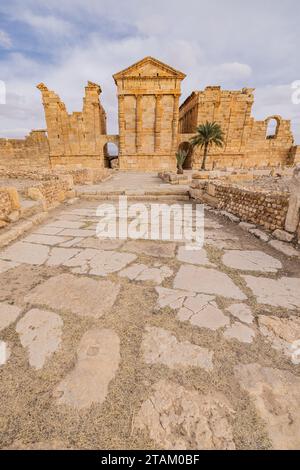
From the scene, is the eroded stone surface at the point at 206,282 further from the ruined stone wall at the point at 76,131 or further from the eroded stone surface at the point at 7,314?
the ruined stone wall at the point at 76,131

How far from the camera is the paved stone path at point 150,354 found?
40.5 inches

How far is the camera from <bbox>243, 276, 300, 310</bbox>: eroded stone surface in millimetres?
1950

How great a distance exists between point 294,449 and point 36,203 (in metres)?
5.38

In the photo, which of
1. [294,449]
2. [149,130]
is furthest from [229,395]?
[149,130]

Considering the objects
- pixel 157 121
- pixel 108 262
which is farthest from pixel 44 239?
pixel 157 121

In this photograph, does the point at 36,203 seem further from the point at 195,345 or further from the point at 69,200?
the point at 195,345

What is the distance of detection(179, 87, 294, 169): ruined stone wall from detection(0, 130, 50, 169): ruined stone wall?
15.1 m

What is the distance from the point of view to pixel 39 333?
1595mm

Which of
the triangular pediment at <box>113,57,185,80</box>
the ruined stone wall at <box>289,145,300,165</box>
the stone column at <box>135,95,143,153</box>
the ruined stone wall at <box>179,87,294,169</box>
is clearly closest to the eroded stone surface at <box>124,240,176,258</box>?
the stone column at <box>135,95,143,153</box>

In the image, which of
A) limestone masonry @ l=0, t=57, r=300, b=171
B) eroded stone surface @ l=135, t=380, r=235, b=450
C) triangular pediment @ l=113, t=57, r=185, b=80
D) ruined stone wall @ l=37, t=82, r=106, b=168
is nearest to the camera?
eroded stone surface @ l=135, t=380, r=235, b=450

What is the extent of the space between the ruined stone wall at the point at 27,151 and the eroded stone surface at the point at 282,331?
26.2 metres

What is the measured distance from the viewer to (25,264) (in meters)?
2.69

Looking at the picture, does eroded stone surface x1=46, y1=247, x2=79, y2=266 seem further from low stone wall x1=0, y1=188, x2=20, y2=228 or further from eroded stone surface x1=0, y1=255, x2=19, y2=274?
low stone wall x1=0, y1=188, x2=20, y2=228

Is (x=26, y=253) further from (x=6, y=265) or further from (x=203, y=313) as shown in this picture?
(x=203, y=313)
